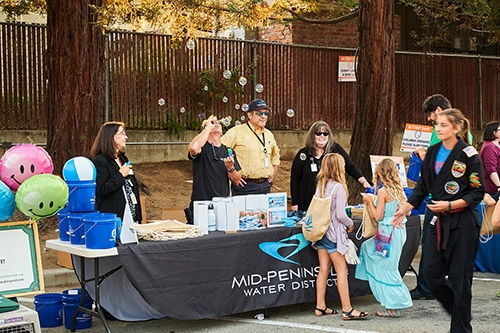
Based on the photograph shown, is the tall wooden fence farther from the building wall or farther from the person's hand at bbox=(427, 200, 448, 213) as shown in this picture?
the person's hand at bbox=(427, 200, 448, 213)

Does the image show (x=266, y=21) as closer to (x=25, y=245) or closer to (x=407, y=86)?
(x=407, y=86)

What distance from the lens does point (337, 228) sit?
25.2 feet

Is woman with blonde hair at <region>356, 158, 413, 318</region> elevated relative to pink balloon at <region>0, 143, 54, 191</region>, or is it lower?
lower

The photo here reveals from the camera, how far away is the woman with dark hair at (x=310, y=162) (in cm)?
895

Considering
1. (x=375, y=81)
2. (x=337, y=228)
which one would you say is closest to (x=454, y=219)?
(x=337, y=228)

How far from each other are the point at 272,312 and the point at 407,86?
12.6 meters

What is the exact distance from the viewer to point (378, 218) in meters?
7.75

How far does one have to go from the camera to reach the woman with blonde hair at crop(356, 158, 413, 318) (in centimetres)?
772

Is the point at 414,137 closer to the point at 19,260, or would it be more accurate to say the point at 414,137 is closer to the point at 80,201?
the point at 80,201

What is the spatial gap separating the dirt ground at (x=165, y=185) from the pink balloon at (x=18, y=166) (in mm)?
4687

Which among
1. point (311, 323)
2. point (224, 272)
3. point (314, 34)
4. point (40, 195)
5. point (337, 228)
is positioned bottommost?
point (311, 323)

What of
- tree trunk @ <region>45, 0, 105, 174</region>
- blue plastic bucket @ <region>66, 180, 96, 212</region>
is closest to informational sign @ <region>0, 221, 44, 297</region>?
blue plastic bucket @ <region>66, 180, 96, 212</region>

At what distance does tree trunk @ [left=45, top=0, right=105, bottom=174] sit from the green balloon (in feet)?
16.4

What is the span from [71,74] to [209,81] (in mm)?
5098
